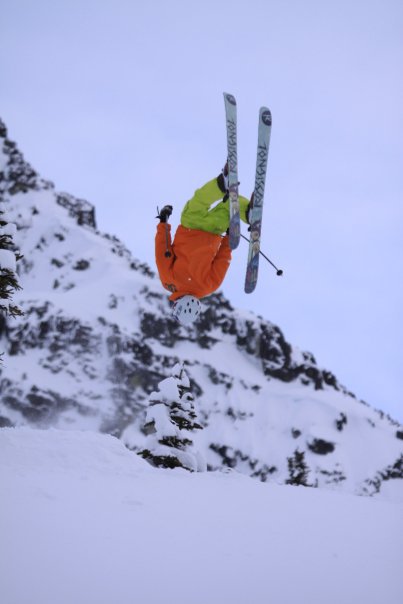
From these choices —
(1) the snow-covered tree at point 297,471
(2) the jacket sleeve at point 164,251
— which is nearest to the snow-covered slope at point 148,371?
(1) the snow-covered tree at point 297,471

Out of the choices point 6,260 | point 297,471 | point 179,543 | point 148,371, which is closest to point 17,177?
point 148,371

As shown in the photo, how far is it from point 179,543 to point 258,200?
4964 mm

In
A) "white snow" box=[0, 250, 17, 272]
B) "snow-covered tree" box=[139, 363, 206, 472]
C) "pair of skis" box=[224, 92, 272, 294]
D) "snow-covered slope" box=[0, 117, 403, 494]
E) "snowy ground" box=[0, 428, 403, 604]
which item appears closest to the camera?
"snowy ground" box=[0, 428, 403, 604]

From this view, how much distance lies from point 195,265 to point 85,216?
7720 cm

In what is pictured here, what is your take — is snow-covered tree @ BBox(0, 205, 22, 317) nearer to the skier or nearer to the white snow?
the white snow

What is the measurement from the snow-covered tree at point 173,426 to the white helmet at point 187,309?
12.9ft

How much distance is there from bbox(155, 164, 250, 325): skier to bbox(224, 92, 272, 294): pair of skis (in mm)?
159

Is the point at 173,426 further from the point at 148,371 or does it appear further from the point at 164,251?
the point at 148,371

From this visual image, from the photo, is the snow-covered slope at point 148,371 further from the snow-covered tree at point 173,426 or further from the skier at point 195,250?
the skier at point 195,250

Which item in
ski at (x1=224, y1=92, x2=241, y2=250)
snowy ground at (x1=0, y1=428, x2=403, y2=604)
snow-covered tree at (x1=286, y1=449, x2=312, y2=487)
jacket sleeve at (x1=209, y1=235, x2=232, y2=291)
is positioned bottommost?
snowy ground at (x1=0, y1=428, x2=403, y2=604)

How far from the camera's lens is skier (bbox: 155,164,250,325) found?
6.69m

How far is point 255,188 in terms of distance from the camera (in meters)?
6.96

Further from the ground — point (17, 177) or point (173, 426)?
point (17, 177)

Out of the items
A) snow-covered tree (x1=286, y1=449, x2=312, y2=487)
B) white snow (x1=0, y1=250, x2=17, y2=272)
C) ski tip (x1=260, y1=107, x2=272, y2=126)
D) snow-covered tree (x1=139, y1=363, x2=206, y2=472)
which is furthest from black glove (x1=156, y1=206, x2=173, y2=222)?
snow-covered tree (x1=286, y1=449, x2=312, y2=487)
